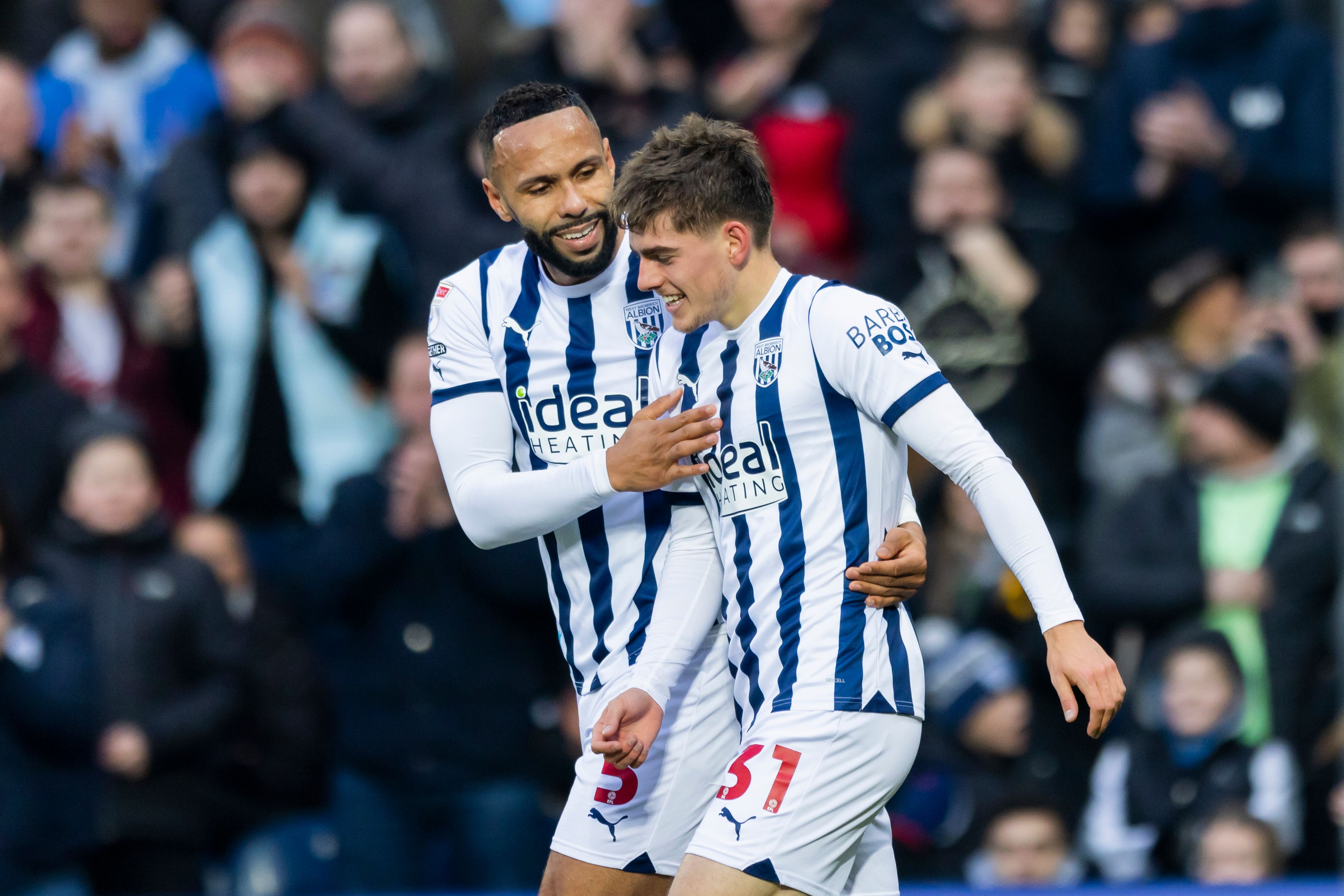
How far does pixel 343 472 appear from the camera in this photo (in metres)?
6.85

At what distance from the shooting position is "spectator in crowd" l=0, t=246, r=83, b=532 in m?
6.68

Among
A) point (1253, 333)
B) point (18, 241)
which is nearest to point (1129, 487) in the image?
point (1253, 333)

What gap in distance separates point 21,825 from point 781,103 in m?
3.91

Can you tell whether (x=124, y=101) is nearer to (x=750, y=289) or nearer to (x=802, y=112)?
(x=802, y=112)

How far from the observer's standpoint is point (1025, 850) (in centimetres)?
579

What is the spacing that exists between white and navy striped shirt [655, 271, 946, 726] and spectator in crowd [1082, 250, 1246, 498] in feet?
10.2

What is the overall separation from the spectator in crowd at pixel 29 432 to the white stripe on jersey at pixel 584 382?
3.30 m

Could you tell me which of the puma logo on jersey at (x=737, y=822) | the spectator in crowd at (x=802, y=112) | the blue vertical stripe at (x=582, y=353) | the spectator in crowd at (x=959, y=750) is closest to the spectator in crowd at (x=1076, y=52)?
the spectator in crowd at (x=802, y=112)

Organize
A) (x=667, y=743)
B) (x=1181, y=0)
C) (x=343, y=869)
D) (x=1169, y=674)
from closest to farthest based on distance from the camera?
1. (x=667, y=743)
2. (x=1169, y=674)
3. (x=343, y=869)
4. (x=1181, y=0)

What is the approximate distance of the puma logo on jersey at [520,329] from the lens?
3893mm

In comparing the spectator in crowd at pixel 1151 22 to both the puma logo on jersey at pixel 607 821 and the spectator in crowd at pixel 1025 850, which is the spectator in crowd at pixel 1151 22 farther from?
the puma logo on jersey at pixel 607 821

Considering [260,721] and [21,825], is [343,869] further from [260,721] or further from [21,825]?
[21,825]

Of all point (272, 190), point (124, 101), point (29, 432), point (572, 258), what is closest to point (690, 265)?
point (572, 258)

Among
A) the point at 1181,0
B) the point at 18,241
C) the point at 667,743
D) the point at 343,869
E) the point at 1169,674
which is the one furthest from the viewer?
the point at 18,241
